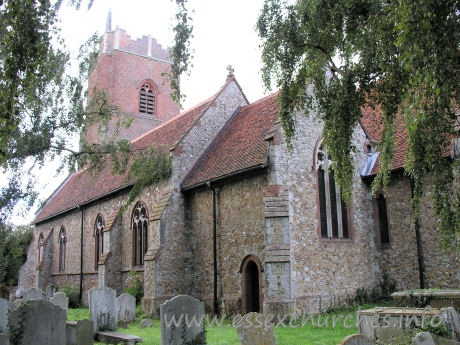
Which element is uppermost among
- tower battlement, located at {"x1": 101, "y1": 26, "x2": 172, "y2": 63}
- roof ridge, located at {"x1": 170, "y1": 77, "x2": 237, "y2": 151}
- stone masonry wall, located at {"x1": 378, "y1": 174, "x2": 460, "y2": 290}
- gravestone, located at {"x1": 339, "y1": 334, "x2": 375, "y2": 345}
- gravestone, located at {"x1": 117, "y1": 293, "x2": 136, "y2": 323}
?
tower battlement, located at {"x1": 101, "y1": 26, "x2": 172, "y2": 63}

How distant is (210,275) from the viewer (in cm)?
1591

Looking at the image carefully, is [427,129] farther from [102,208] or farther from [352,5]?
[102,208]

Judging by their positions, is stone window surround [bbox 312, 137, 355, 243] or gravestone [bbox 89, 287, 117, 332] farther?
stone window surround [bbox 312, 137, 355, 243]

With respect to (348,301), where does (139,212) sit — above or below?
above

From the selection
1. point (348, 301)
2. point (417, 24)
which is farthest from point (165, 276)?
point (417, 24)

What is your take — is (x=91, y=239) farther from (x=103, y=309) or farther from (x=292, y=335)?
(x=292, y=335)

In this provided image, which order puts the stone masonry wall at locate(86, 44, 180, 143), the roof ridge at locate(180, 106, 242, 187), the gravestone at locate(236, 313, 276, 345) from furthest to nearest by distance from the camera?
the stone masonry wall at locate(86, 44, 180, 143) < the roof ridge at locate(180, 106, 242, 187) < the gravestone at locate(236, 313, 276, 345)

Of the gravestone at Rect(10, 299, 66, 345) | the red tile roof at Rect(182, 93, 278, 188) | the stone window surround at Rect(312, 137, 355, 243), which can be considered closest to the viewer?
the gravestone at Rect(10, 299, 66, 345)

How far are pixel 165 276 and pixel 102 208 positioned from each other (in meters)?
8.15

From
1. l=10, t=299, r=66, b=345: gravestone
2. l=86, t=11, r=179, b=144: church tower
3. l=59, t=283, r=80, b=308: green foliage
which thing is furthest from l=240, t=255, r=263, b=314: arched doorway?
l=86, t=11, r=179, b=144: church tower

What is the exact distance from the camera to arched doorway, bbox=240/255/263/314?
14062mm

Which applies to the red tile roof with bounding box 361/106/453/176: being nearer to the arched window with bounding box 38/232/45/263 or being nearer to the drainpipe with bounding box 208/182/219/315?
the drainpipe with bounding box 208/182/219/315

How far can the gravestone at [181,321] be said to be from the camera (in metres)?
7.82

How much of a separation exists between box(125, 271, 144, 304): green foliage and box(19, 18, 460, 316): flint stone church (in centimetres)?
37
